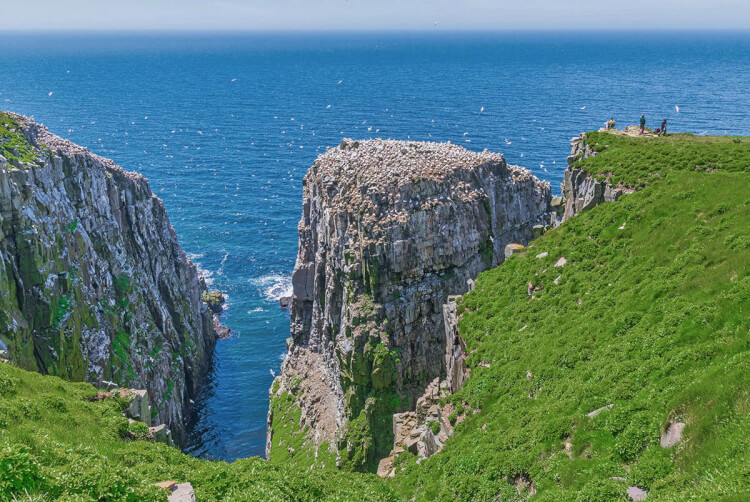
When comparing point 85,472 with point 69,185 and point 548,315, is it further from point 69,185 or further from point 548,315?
point 69,185

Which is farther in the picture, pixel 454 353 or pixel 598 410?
pixel 454 353

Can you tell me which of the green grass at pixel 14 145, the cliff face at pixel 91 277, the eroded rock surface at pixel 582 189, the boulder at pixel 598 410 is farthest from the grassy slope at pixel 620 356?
the green grass at pixel 14 145

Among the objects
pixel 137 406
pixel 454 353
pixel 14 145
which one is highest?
pixel 14 145

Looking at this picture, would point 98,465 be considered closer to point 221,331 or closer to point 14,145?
point 14,145

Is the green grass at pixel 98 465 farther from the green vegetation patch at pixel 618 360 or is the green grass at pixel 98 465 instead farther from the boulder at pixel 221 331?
the boulder at pixel 221 331

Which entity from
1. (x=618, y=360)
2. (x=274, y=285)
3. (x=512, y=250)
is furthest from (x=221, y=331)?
(x=618, y=360)

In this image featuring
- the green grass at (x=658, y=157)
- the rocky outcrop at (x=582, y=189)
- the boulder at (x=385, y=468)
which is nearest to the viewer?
the boulder at (x=385, y=468)

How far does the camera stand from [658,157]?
44344 mm

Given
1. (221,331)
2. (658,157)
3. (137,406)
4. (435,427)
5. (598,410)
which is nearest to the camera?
A: (598,410)

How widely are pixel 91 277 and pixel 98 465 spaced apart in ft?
160

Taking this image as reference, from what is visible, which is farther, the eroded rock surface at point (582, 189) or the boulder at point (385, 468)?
the eroded rock surface at point (582, 189)

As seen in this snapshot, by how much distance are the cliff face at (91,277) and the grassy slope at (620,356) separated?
40265mm

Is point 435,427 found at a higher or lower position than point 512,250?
lower

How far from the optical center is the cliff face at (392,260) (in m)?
53.8
